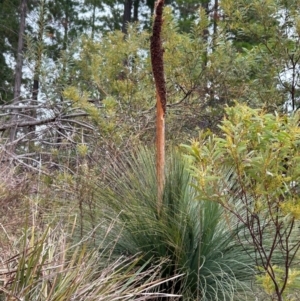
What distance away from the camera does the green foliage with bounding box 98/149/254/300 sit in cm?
266

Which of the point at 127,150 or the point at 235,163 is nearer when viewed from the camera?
the point at 235,163

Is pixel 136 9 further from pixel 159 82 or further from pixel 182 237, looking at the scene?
pixel 182 237

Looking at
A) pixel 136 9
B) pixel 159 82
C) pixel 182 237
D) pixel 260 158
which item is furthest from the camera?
pixel 136 9

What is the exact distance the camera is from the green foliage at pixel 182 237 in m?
2.66

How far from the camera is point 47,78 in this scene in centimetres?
495

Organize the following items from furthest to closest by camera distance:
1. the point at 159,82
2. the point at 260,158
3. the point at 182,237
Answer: the point at 159,82 → the point at 182,237 → the point at 260,158

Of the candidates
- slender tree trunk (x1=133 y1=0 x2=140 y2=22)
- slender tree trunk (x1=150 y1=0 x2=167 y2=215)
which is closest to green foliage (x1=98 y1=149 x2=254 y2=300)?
slender tree trunk (x1=150 y1=0 x2=167 y2=215)

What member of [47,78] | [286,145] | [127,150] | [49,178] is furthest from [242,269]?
[47,78]

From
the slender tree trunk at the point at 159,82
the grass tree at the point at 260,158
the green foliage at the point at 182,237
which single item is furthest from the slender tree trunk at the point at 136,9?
the grass tree at the point at 260,158

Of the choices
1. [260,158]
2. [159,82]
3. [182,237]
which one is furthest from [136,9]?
[260,158]

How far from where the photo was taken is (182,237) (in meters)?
2.69

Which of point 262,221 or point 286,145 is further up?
point 286,145

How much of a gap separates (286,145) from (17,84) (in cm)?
1335

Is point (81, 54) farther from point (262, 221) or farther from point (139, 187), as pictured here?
point (262, 221)
